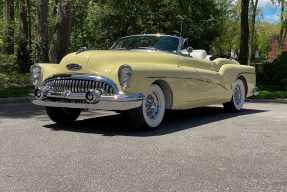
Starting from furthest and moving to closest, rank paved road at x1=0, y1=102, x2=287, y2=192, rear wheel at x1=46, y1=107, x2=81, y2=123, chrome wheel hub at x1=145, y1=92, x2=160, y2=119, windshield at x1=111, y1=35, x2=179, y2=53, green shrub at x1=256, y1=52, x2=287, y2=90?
green shrub at x1=256, y1=52, x2=287, y2=90
windshield at x1=111, y1=35, x2=179, y2=53
rear wheel at x1=46, y1=107, x2=81, y2=123
chrome wheel hub at x1=145, y1=92, x2=160, y2=119
paved road at x1=0, y1=102, x2=287, y2=192

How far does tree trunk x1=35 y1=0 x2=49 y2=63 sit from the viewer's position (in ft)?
58.4

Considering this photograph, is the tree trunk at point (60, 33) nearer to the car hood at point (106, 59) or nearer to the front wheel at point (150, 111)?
the car hood at point (106, 59)

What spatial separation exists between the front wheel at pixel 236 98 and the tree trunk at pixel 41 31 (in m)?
10.5

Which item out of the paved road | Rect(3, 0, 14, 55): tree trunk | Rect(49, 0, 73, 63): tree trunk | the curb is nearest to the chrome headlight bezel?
the paved road

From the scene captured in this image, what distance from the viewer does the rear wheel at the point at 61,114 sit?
7246mm

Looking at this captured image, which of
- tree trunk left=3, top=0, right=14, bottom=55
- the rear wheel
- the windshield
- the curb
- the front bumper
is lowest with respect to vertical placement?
the curb

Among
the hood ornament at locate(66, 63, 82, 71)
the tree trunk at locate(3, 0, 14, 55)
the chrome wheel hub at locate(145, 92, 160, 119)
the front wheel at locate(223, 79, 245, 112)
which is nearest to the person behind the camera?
the hood ornament at locate(66, 63, 82, 71)

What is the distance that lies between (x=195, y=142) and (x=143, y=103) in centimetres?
111

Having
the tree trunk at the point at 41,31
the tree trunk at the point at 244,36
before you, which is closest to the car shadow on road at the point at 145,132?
the tree trunk at the point at 41,31

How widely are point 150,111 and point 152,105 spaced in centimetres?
10

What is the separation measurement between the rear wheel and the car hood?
0.91 metres

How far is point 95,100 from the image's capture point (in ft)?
20.2

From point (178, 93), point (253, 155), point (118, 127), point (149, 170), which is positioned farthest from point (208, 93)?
point (149, 170)

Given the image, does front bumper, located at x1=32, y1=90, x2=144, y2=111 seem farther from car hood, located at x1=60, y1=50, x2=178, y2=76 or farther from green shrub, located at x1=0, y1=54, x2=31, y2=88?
green shrub, located at x1=0, y1=54, x2=31, y2=88
